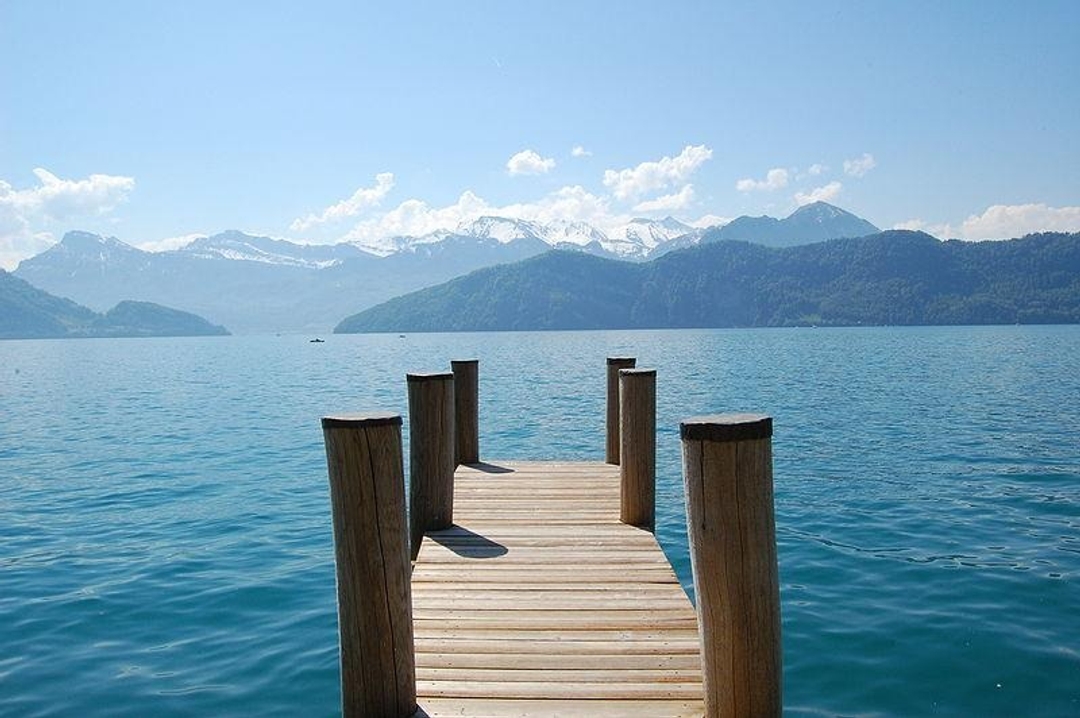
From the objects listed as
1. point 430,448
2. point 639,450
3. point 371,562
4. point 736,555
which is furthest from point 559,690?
point 639,450

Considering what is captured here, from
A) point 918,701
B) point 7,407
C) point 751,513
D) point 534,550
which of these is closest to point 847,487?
point 918,701

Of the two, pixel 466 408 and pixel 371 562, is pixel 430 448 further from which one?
pixel 371 562

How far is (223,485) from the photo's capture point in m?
18.2

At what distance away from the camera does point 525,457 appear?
21672mm

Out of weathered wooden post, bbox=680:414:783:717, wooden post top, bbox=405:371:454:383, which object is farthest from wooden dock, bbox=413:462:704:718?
wooden post top, bbox=405:371:454:383

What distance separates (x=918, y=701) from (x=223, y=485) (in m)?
15.4

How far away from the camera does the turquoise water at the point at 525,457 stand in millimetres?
7547

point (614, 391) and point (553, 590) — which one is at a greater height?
point (614, 391)

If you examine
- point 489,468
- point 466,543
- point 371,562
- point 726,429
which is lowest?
point 466,543

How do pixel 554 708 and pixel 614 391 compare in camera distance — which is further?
pixel 614 391

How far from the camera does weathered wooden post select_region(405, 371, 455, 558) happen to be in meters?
7.64

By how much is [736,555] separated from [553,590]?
2.76m

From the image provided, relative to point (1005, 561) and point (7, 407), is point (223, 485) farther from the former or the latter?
point (7, 407)

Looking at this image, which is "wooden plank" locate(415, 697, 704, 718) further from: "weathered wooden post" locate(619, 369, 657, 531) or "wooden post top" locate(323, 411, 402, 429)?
"weathered wooden post" locate(619, 369, 657, 531)
